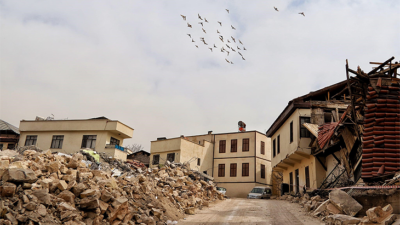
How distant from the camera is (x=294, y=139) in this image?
76.4ft

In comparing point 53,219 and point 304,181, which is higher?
point 304,181

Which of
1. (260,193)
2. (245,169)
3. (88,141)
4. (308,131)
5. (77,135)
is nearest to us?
(308,131)

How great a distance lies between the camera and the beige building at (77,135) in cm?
3238

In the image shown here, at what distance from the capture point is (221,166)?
141 feet

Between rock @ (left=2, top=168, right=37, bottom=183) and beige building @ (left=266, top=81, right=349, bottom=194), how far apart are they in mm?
16753

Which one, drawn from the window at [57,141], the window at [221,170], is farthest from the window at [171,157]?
the window at [57,141]

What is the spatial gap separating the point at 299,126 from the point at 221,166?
71.2 ft

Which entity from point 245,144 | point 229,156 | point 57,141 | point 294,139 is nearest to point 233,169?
point 229,156

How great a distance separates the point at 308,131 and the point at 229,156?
2124 cm

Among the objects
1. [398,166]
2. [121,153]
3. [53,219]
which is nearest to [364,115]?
[398,166]

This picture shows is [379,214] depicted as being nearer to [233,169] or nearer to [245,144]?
[233,169]

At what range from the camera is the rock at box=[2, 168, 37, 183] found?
823 cm

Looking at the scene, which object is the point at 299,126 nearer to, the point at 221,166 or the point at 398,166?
the point at 398,166

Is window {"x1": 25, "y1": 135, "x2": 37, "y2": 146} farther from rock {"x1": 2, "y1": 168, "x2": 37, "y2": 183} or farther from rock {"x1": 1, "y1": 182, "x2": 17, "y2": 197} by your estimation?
rock {"x1": 1, "y1": 182, "x2": 17, "y2": 197}
